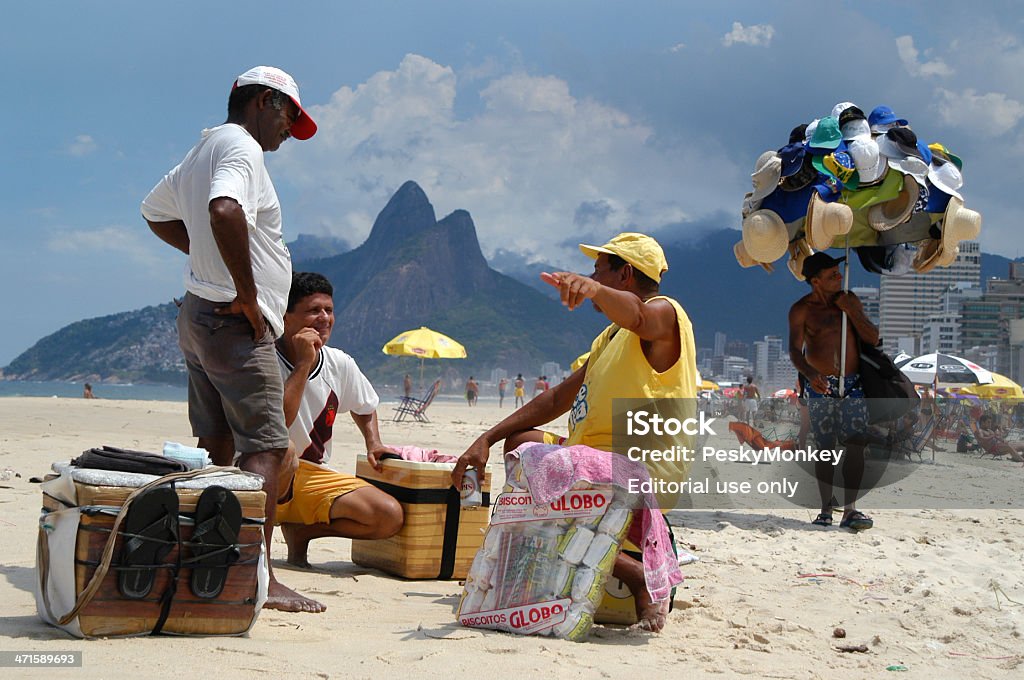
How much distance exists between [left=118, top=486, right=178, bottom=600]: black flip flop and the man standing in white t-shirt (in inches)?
17.8

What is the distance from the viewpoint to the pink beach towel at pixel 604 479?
2932 mm

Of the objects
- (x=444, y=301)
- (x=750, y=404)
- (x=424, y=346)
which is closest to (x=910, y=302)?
(x=750, y=404)

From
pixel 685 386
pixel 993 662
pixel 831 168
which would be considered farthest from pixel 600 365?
pixel 831 168

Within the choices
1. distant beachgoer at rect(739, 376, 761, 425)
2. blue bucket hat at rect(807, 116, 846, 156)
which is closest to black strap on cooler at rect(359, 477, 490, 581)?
blue bucket hat at rect(807, 116, 846, 156)

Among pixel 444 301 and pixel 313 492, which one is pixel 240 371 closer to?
pixel 313 492

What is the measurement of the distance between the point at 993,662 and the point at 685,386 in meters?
1.39

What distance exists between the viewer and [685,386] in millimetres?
3201

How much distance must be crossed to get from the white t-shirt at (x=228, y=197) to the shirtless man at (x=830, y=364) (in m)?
4.08

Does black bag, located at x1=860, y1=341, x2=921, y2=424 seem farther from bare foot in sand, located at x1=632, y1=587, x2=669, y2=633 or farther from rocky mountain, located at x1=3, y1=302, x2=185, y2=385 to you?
rocky mountain, located at x1=3, y1=302, x2=185, y2=385

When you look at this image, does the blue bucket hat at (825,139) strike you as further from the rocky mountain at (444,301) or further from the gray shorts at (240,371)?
the rocky mountain at (444,301)

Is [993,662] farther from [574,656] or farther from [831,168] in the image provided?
[831,168]

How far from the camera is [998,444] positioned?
1387 centimetres

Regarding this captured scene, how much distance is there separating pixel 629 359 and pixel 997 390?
67.8ft

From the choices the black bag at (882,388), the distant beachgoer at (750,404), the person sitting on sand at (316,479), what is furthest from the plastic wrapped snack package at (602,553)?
the distant beachgoer at (750,404)
